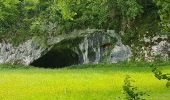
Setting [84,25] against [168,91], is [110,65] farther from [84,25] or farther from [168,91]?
[168,91]

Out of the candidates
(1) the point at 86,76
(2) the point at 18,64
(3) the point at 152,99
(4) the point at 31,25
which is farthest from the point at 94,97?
(4) the point at 31,25

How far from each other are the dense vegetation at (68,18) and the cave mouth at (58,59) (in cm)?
269

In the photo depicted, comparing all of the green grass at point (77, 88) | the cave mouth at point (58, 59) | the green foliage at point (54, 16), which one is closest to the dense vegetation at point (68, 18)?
the green foliage at point (54, 16)

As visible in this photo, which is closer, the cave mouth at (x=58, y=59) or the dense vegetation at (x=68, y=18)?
the dense vegetation at (x=68, y=18)

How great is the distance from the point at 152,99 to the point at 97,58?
89.0 ft

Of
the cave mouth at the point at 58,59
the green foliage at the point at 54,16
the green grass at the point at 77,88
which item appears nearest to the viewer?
the green grass at the point at 77,88

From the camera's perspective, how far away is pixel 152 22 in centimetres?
4800

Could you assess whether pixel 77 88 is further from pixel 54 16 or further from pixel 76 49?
pixel 54 16

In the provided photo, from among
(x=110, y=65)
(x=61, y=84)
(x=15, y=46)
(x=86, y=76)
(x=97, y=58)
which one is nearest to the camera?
(x=61, y=84)

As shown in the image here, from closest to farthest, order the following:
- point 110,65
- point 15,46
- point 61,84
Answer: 1. point 61,84
2. point 110,65
3. point 15,46

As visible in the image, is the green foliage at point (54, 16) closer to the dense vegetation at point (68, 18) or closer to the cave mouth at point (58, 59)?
the dense vegetation at point (68, 18)

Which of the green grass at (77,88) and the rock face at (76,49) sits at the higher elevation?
the rock face at (76,49)

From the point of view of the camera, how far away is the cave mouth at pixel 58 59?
50903mm

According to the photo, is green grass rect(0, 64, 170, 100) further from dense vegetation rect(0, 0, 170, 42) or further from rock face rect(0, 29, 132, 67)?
dense vegetation rect(0, 0, 170, 42)
